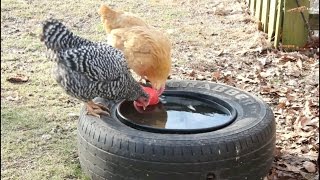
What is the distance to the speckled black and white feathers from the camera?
4.04m

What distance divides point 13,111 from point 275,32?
3468 mm

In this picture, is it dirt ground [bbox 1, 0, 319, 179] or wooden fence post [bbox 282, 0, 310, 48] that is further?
wooden fence post [bbox 282, 0, 310, 48]

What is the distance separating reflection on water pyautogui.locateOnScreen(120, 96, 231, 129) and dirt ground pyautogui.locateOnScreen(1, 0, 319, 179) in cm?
61

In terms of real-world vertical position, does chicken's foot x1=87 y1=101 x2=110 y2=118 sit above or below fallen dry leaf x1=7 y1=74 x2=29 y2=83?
A: above

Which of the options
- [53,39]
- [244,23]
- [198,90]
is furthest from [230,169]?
[244,23]

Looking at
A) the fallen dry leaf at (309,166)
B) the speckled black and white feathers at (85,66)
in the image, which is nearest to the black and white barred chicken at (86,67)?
the speckled black and white feathers at (85,66)

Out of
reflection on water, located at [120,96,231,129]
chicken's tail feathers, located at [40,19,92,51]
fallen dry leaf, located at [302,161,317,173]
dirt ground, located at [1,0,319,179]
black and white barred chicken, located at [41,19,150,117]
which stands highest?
chicken's tail feathers, located at [40,19,92,51]

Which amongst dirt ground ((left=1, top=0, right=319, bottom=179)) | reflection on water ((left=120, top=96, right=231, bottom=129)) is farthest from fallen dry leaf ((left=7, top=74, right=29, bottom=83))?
reflection on water ((left=120, top=96, right=231, bottom=129))

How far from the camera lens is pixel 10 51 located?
23.0ft

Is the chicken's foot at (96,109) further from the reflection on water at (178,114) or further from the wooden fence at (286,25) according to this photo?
the wooden fence at (286,25)

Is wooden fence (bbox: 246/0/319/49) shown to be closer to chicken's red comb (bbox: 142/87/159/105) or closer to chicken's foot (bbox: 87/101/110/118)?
chicken's red comb (bbox: 142/87/159/105)

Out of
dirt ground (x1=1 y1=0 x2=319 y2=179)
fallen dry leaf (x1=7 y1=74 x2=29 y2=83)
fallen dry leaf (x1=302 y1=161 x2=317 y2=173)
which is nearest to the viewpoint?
fallen dry leaf (x1=302 y1=161 x2=317 y2=173)

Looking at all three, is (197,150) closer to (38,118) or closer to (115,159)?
(115,159)

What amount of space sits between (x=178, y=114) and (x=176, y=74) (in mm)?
2057
